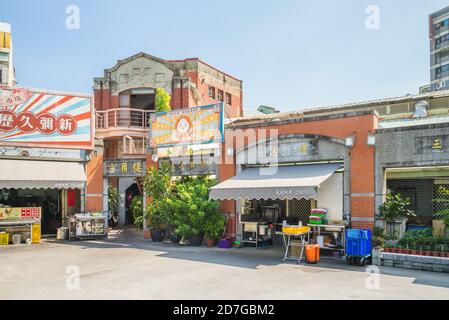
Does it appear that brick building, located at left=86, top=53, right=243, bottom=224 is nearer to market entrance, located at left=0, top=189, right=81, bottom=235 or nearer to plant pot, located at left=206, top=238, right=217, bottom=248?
market entrance, located at left=0, top=189, right=81, bottom=235

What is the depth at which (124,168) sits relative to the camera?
22484 mm

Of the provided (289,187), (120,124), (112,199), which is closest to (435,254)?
(289,187)

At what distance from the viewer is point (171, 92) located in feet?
94.8

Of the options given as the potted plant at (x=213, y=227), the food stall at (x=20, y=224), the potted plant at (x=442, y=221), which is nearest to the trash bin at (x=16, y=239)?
the food stall at (x=20, y=224)

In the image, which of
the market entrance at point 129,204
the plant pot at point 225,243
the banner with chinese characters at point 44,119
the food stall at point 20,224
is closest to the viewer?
the plant pot at point 225,243

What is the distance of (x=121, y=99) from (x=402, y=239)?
72.4 ft

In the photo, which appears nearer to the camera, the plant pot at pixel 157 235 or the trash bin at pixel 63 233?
the plant pot at pixel 157 235

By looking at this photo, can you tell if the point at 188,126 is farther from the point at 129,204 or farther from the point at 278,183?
the point at 129,204

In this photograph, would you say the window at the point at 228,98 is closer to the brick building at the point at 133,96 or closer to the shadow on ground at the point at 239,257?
the brick building at the point at 133,96

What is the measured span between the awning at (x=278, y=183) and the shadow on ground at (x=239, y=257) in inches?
89.5

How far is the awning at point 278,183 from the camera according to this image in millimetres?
14328

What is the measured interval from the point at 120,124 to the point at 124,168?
6.99 metres
